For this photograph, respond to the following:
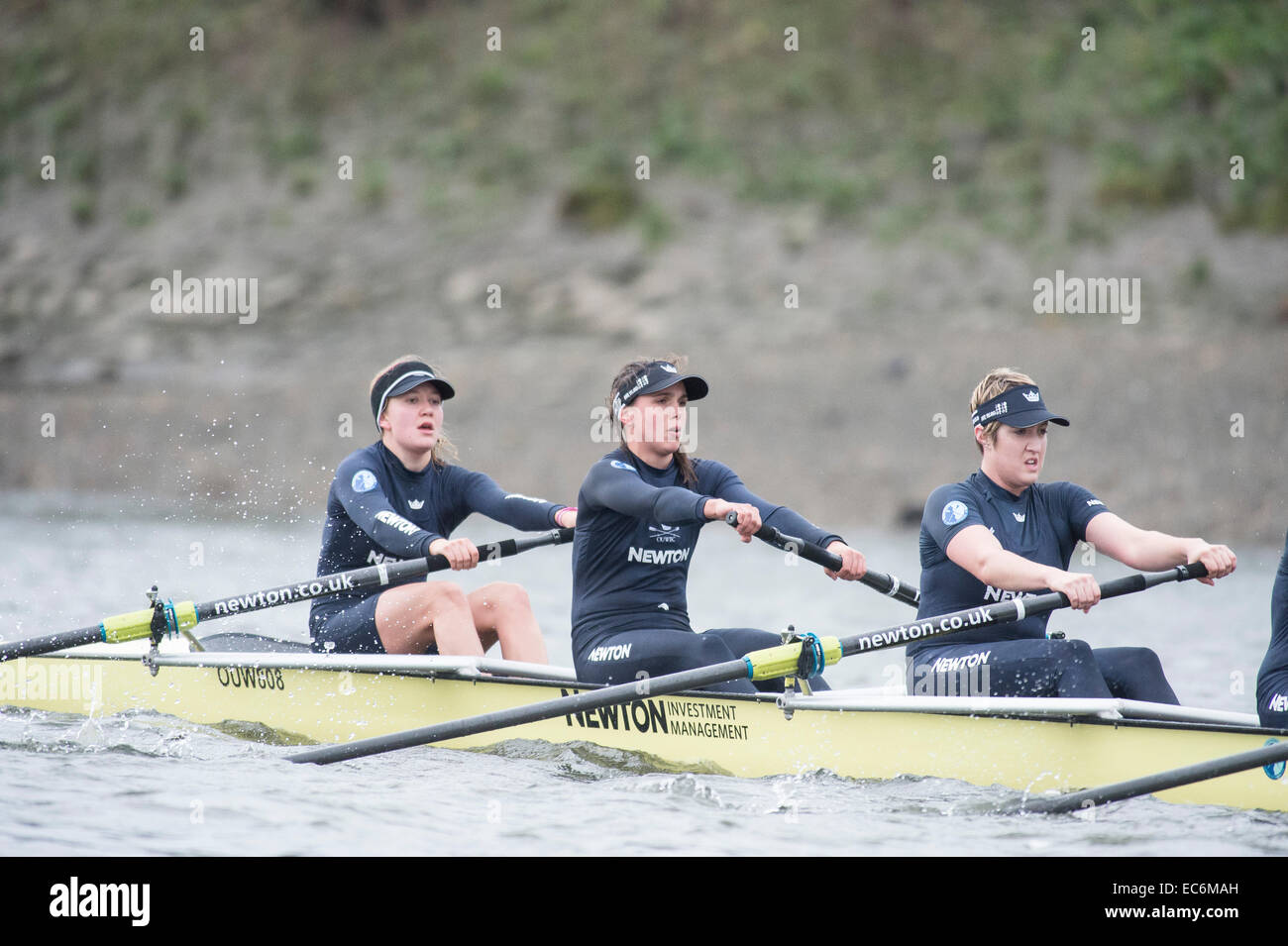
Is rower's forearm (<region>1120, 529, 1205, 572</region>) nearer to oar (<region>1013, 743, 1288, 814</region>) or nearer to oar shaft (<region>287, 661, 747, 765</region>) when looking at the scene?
oar (<region>1013, 743, 1288, 814</region>)

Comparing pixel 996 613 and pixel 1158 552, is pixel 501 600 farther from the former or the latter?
pixel 1158 552

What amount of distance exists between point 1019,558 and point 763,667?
112 centimetres

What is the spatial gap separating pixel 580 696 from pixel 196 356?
22.3 m

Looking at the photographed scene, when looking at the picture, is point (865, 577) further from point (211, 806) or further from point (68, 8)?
point (68, 8)

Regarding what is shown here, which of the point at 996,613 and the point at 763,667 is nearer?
the point at 996,613

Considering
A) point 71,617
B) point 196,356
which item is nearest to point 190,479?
point 196,356

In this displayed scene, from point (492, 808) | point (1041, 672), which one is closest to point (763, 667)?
point (1041, 672)

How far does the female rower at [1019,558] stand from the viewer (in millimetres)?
6145

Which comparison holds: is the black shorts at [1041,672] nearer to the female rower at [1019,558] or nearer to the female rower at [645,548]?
the female rower at [1019,558]

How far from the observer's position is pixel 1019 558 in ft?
20.1

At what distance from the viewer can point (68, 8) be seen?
39188mm

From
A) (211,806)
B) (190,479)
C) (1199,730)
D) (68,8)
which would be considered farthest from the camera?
(68,8)

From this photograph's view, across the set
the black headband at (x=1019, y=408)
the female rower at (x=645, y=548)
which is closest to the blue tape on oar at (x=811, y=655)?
the female rower at (x=645, y=548)
